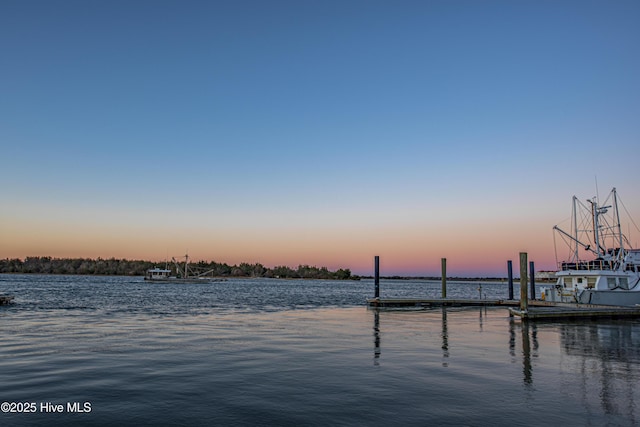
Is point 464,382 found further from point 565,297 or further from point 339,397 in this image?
point 565,297

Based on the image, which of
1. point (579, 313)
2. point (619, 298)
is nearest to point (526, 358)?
point (579, 313)

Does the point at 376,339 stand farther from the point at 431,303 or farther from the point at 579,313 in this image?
the point at 431,303

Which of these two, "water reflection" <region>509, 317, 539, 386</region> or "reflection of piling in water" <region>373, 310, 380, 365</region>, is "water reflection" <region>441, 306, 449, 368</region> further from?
"water reflection" <region>509, 317, 539, 386</region>

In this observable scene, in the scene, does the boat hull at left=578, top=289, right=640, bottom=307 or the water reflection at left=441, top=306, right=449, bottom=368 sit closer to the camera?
the water reflection at left=441, top=306, right=449, bottom=368

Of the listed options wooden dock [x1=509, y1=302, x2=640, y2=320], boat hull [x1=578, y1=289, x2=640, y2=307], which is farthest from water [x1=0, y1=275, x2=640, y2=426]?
boat hull [x1=578, y1=289, x2=640, y2=307]

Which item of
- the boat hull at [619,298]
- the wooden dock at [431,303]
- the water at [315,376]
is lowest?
the wooden dock at [431,303]

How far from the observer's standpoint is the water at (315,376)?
1302 cm

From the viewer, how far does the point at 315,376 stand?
18.0 m

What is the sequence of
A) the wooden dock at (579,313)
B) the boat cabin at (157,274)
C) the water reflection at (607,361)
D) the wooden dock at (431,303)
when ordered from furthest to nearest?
1. the boat cabin at (157,274)
2. the wooden dock at (431,303)
3. the wooden dock at (579,313)
4. the water reflection at (607,361)

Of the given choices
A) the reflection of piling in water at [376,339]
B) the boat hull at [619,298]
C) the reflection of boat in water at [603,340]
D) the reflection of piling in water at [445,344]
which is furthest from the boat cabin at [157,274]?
the reflection of boat in water at [603,340]

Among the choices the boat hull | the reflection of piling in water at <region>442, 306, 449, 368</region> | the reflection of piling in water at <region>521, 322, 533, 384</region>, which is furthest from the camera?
the boat hull

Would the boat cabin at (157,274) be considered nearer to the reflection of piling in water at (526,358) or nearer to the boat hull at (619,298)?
the boat hull at (619,298)

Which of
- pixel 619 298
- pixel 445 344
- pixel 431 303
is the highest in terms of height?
pixel 619 298

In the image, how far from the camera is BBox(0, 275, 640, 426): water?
42.7ft
